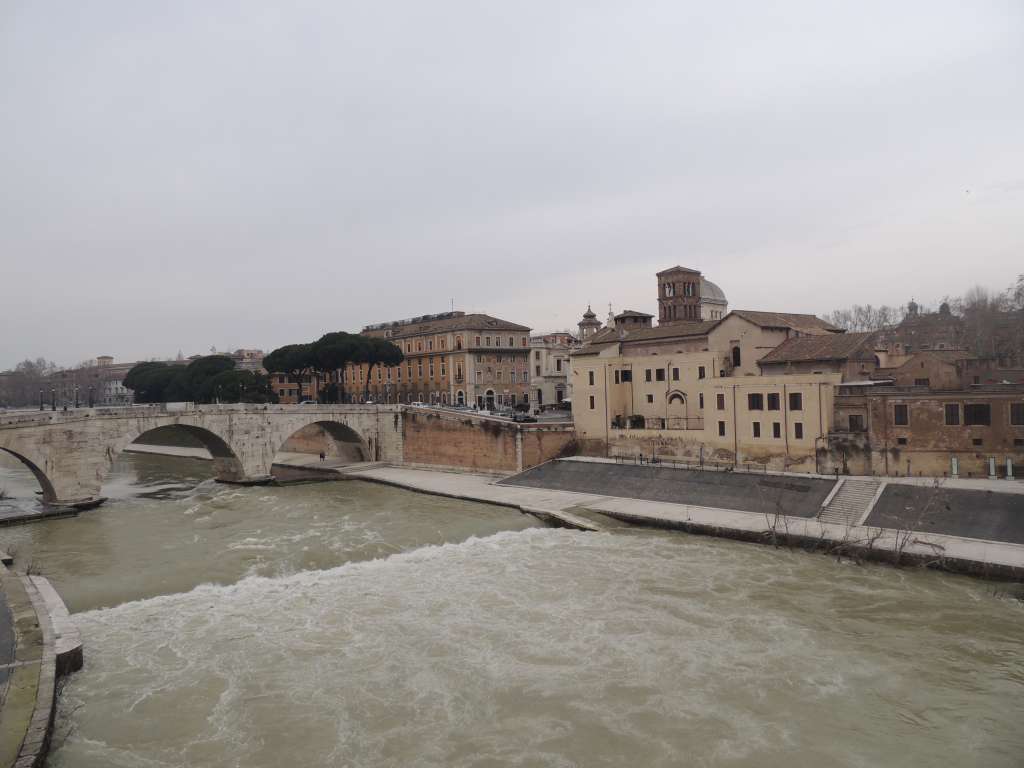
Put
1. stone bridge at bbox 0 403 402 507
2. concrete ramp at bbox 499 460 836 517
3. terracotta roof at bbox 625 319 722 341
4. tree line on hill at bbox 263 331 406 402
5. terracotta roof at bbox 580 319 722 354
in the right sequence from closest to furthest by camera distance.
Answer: concrete ramp at bbox 499 460 836 517 < stone bridge at bbox 0 403 402 507 < terracotta roof at bbox 625 319 722 341 < terracotta roof at bbox 580 319 722 354 < tree line on hill at bbox 263 331 406 402

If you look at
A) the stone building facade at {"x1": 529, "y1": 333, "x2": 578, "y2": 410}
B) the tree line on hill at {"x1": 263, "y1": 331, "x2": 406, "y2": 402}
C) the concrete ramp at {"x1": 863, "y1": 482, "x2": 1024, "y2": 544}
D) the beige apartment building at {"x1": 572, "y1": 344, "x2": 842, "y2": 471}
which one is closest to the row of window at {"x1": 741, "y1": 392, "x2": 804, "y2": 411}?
the beige apartment building at {"x1": 572, "y1": 344, "x2": 842, "y2": 471}

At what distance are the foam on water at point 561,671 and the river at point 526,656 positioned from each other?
5cm

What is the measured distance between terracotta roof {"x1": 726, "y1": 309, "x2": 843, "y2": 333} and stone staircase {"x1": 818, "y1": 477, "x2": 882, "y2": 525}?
10.2 meters

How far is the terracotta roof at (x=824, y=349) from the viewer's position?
A: 30062 millimetres

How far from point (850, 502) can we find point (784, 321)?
500 inches

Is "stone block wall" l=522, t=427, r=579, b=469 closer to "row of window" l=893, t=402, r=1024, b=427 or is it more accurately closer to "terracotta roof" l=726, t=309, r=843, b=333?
"terracotta roof" l=726, t=309, r=843, b=333

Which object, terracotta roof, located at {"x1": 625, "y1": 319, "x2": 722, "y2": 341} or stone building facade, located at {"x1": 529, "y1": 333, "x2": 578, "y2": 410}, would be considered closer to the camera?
terracotta roof, located at {"x1": 625, "y1": 319, "x2": 722, "y2": 341}

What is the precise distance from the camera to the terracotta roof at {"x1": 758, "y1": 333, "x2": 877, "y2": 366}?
3006 centimetres

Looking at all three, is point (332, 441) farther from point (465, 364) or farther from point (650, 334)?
point (650, 334)

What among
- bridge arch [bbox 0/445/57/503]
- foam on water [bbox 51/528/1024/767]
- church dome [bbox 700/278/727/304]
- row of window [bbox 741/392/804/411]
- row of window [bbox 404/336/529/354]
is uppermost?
church dome [bbox 700/278/727/304]

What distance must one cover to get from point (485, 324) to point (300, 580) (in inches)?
1559

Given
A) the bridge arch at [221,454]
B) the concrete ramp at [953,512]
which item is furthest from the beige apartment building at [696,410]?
the bridge arch at [221,454]

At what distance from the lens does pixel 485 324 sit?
191 ft

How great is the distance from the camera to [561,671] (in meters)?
14.1
